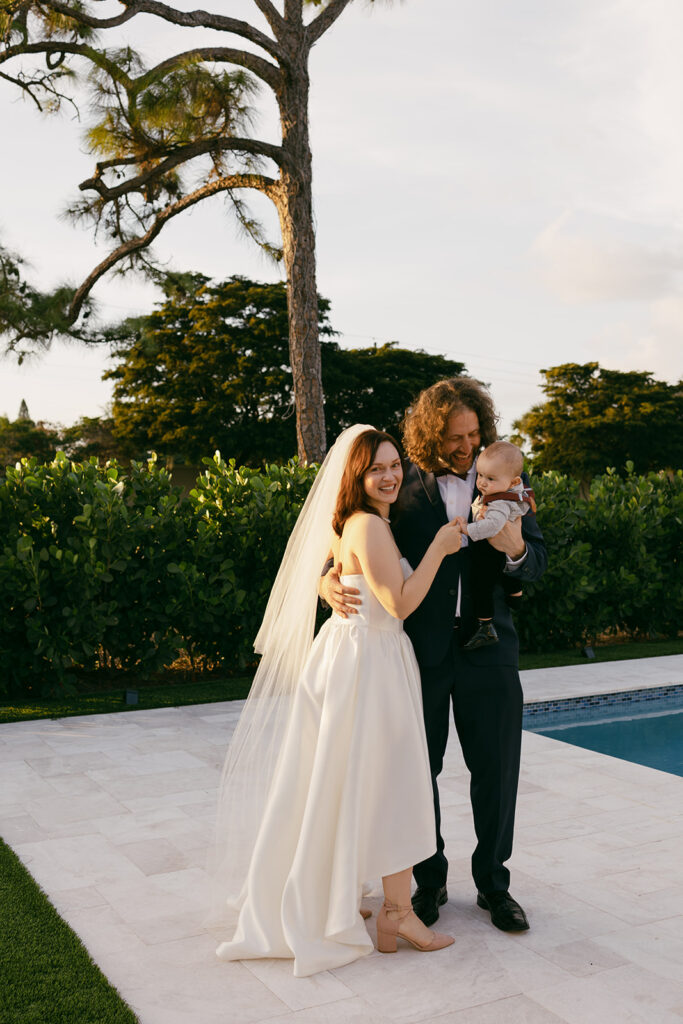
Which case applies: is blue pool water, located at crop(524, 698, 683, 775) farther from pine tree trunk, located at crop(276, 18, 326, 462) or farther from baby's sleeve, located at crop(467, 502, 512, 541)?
pine tree trunk, located at crop(276, 18, 326, 462)

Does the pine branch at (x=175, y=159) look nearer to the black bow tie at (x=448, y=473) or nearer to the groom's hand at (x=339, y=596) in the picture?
the black bow tie at (x=448, y=473)

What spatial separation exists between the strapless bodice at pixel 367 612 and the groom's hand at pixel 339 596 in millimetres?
15

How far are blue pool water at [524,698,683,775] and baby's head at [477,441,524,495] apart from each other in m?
4.05

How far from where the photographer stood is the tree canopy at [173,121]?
1090 centimetres

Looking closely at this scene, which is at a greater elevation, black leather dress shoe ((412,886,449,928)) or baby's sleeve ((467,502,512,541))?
baby's sleeve ((467,502,512,541))

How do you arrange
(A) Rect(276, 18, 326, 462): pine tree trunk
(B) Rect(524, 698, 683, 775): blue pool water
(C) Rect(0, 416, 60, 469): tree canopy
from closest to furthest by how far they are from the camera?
(B) Rect(524, 698, 683, 775): blue pool water < (A) Rect(276, 18, 326, 462): pine tree trunk < (C) Rect(0, 416, 60, 469): tree canopy

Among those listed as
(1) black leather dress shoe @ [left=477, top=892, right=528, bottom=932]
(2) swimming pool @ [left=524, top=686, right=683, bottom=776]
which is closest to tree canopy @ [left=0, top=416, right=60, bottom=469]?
(2) swimming pool @ [left=524, top=686, right=683, bottom=776]

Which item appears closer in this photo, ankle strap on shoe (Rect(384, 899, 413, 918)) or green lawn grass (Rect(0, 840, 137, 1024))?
green lawn grass (Rect(0, 840, 137, 1024))

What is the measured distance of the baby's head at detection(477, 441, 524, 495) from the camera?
3.04 metres

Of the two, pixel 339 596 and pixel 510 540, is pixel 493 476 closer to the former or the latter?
pixel 510 540

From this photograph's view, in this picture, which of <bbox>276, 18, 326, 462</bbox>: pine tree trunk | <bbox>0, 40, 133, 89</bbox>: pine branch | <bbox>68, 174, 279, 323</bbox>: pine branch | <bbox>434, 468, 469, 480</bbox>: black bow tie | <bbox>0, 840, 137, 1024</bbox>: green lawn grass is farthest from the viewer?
<bbox>68, 174, 279, 323</bbox>: pine branch

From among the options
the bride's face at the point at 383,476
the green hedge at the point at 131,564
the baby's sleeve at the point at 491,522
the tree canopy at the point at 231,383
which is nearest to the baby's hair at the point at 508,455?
the baby's sleeve at the point at 491,522

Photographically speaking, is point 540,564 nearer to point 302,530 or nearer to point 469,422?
point 469,422

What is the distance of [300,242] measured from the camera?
11.6m
